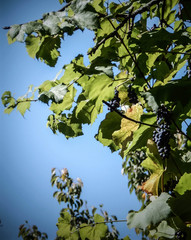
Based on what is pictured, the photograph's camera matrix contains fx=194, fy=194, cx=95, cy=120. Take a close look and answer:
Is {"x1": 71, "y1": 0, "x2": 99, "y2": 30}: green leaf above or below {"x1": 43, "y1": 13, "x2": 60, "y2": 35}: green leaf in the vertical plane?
below

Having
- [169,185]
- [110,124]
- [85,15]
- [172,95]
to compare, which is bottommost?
[169,185]

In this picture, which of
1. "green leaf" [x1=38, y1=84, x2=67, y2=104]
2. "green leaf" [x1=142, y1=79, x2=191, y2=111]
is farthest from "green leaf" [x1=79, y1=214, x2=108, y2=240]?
"green leaf" [x1=142, y1=79, x2=191, y2=111]

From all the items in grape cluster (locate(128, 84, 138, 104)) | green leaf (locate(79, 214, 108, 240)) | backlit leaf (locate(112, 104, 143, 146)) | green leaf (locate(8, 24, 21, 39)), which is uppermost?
green leaf (locate(8, 24, 21, 39))

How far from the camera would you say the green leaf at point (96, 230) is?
1.87 meters

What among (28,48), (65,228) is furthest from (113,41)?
(65,228)

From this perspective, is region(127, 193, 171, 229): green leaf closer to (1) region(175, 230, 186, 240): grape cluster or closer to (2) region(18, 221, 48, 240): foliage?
(1) region(175, 230, 186, 240): grape cluster

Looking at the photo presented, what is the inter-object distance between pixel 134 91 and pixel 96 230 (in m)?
1.40

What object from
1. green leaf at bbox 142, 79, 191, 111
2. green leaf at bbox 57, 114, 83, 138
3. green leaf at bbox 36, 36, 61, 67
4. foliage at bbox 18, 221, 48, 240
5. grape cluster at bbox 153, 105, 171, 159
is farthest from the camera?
foliage at bbox 18, 221, 48, 240

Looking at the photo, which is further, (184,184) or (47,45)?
(47,45)

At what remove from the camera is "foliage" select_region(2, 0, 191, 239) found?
953mm

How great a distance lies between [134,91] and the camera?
1537 millimetres

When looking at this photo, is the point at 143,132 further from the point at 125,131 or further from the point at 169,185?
the point at 169,185

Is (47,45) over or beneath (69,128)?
over

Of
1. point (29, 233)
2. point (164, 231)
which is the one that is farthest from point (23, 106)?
point (29, 233)
